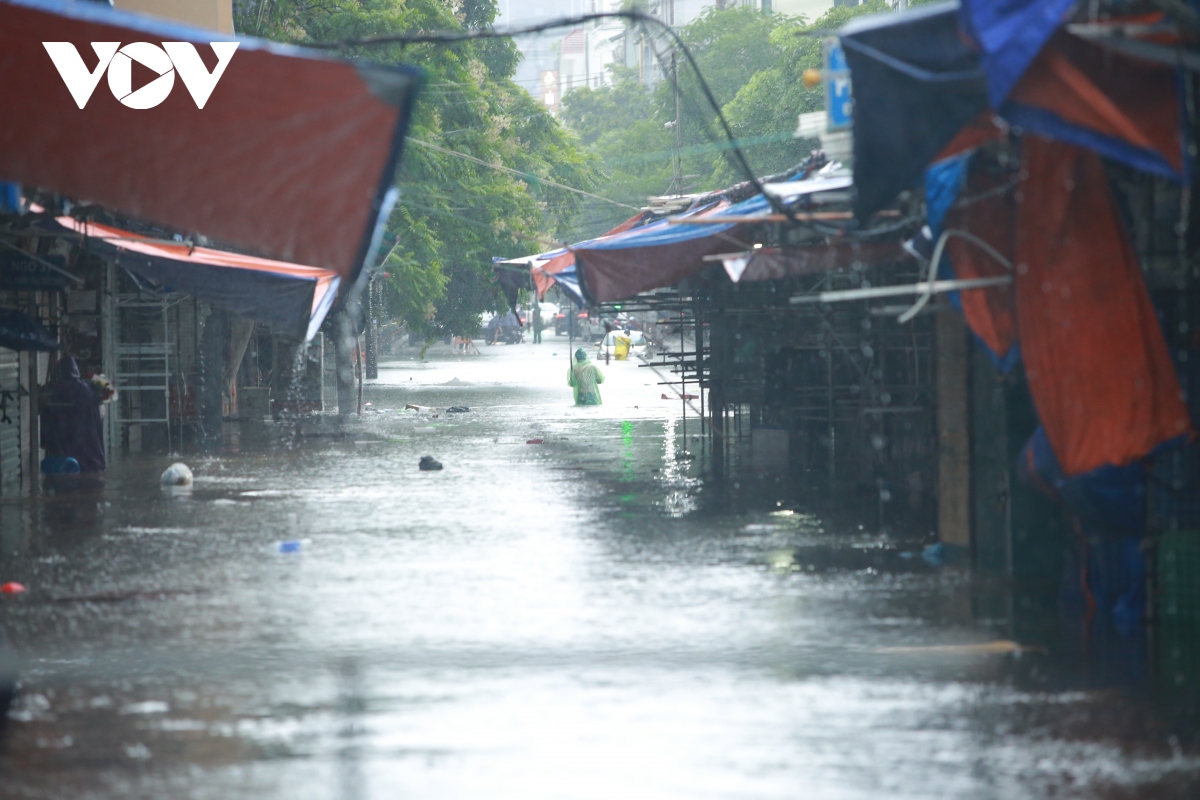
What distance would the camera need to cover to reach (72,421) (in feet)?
57.0

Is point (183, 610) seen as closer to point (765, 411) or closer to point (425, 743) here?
point (425, 743)

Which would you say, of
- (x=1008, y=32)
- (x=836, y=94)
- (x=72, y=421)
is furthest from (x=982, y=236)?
(x=72, y=421)

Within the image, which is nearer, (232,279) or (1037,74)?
(1037,74)

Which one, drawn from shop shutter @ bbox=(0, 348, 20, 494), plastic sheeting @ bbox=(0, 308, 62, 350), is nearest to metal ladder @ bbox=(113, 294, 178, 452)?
shop shutter @ bbox=(0, 348, 20, 494)

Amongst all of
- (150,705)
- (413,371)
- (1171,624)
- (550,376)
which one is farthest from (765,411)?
(413,371)

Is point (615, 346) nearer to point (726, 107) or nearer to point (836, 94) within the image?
point (726, 107)

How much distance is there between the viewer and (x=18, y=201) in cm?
966

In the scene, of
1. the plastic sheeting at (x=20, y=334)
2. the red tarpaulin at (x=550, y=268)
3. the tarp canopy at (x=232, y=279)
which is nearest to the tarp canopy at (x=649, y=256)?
the tarp canopy at (x=232, y=279)

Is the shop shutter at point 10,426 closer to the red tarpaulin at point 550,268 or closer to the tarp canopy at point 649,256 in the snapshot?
the tarp canopy at point 649,256

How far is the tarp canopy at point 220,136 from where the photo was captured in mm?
5883

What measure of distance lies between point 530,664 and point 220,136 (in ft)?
10.1

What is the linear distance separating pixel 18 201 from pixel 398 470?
810 centimetres

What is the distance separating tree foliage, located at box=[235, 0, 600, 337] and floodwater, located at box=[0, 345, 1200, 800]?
45.4 ft

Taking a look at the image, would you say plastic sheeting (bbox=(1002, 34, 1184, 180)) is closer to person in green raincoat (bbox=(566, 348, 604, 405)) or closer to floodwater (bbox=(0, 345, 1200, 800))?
floodwater (bbox=(0, 345, 1200, 800))
